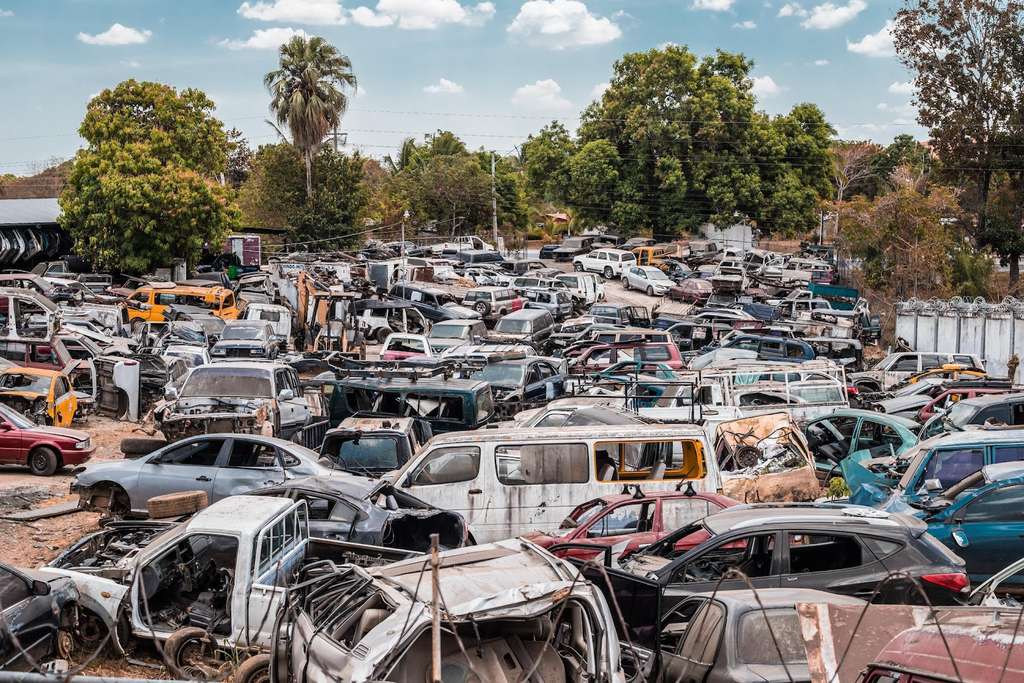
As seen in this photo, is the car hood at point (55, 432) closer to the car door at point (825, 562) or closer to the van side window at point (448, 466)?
the van side window at point (448, 466)

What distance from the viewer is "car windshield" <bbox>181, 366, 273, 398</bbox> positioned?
684 inches

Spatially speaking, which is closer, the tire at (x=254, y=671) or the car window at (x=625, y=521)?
the tire at (x=254, y=671)

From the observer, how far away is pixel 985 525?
10.4 meters

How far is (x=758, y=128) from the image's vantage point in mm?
63688

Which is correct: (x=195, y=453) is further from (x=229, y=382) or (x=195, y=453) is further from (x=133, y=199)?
(x=133, y=199)

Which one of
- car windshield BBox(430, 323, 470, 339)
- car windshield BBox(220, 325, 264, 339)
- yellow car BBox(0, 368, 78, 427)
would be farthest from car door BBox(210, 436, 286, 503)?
car windshield BBox(430, 323, 470, 339)

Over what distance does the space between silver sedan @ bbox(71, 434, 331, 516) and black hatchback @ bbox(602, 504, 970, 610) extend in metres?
5.78

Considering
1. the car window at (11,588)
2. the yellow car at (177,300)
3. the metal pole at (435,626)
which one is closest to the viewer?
the metal pole at (435,626)

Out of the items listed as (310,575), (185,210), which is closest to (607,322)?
(185,210)

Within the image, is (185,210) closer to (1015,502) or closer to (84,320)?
(84,320)

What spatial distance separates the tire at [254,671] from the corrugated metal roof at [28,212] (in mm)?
41957

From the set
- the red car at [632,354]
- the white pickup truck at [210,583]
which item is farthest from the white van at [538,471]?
the red car at [632,354]

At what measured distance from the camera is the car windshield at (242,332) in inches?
1088

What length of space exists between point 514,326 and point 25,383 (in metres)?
14.7
